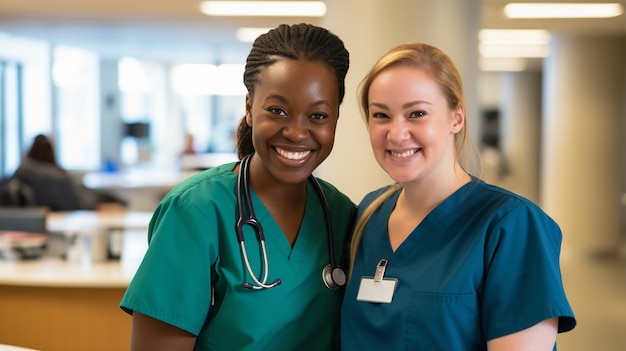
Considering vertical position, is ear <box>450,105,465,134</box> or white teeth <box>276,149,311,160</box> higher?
ear <box>450,105,465,134</box>

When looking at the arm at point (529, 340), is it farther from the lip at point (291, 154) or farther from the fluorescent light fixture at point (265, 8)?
the fluorescent light fixture at point (265, 8)

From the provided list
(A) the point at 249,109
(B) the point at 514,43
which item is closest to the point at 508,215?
(A) the point at 249,109

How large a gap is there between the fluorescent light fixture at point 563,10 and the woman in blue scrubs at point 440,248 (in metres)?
4.82

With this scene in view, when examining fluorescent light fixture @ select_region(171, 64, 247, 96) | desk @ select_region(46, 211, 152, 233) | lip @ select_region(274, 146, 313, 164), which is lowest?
desk @ select_region(46, 211, 152, 233)

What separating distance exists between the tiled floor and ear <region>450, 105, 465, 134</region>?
3643 millimetres

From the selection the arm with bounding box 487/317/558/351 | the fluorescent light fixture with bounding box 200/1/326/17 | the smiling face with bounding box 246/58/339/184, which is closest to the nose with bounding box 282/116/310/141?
the smiling face with bounding box 246/58/339/184

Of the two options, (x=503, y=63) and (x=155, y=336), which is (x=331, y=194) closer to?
(x=155, y=336)

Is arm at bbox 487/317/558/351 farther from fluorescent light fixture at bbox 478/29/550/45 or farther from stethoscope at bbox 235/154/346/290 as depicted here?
fluorescent light fixture at bbox 478/29/550/45

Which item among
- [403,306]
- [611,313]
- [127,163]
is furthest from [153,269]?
[127,163]

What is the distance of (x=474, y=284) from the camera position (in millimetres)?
1515

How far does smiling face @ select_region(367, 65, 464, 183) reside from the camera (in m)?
1.57

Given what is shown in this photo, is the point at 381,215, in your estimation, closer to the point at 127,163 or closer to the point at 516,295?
the point at 516,295

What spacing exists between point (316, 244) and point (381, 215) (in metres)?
0.17

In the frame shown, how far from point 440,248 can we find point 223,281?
475 mm
